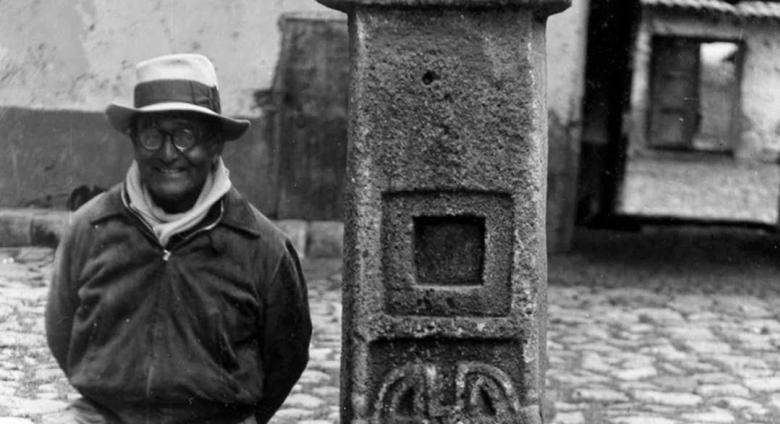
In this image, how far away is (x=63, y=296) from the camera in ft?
13.1

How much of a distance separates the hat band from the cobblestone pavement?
176 centimetres

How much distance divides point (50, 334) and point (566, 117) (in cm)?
A: 562

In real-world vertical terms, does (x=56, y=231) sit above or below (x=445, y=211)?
below

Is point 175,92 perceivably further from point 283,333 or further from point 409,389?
point 409,389

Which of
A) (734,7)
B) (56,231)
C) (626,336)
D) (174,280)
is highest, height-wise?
(734,7)

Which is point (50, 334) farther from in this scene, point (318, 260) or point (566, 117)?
point (566, 117)

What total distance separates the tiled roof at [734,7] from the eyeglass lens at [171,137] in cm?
705

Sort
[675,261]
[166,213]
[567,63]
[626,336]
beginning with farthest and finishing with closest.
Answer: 1. [675,261]
2. [567,63]
3. [626,336]
4. [166,213]

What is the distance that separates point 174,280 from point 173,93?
0.52 meters

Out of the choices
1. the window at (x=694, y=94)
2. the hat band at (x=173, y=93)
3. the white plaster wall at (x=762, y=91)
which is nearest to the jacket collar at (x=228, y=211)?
the hat band at (x=173, y=93)

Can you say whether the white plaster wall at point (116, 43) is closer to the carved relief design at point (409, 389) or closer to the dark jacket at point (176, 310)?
the dark jacket at point (176, 310)

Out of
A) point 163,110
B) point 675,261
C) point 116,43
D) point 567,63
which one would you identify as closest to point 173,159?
point 163,110

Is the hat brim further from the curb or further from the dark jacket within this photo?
the curb

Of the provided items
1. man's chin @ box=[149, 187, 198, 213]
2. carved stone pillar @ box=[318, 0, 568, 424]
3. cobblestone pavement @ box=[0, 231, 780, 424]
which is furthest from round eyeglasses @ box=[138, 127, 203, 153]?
cobblestone pavement @ box=[0, 231, 780, 424]
